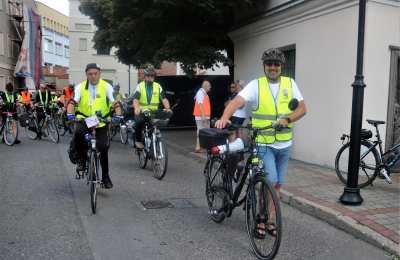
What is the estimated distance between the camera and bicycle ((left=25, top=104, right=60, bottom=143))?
14.0 meters

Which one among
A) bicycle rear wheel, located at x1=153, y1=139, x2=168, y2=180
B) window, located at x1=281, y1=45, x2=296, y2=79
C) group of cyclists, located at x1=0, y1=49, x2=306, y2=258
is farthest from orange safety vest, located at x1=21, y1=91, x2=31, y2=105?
window, located at x1=281, y1=45, x2=296, y2=79

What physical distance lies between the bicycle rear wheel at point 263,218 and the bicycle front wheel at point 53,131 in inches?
409

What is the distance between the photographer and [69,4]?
4897 cm

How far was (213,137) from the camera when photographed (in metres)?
4.96

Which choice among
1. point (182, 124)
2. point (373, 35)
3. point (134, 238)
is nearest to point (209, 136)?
point (134, 238)

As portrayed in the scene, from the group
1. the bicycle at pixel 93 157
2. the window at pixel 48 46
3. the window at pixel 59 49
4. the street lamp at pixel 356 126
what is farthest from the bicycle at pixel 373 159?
the window at pixel 59 49

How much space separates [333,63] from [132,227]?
17.9 ft

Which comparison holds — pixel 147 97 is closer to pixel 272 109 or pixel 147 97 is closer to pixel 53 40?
pixel 272 109

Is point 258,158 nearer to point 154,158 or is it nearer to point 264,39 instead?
point 154,158

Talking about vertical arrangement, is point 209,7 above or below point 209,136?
above

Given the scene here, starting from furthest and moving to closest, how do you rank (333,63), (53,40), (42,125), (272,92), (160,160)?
1. (53,40)
2. (42,125)
3. (333,63)
4. (160,160)
5. (272,92)

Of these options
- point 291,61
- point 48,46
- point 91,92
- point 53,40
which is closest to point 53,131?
point 291,61

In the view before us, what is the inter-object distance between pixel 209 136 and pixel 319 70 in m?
5.17

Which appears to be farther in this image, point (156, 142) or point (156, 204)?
point (156, 142)
